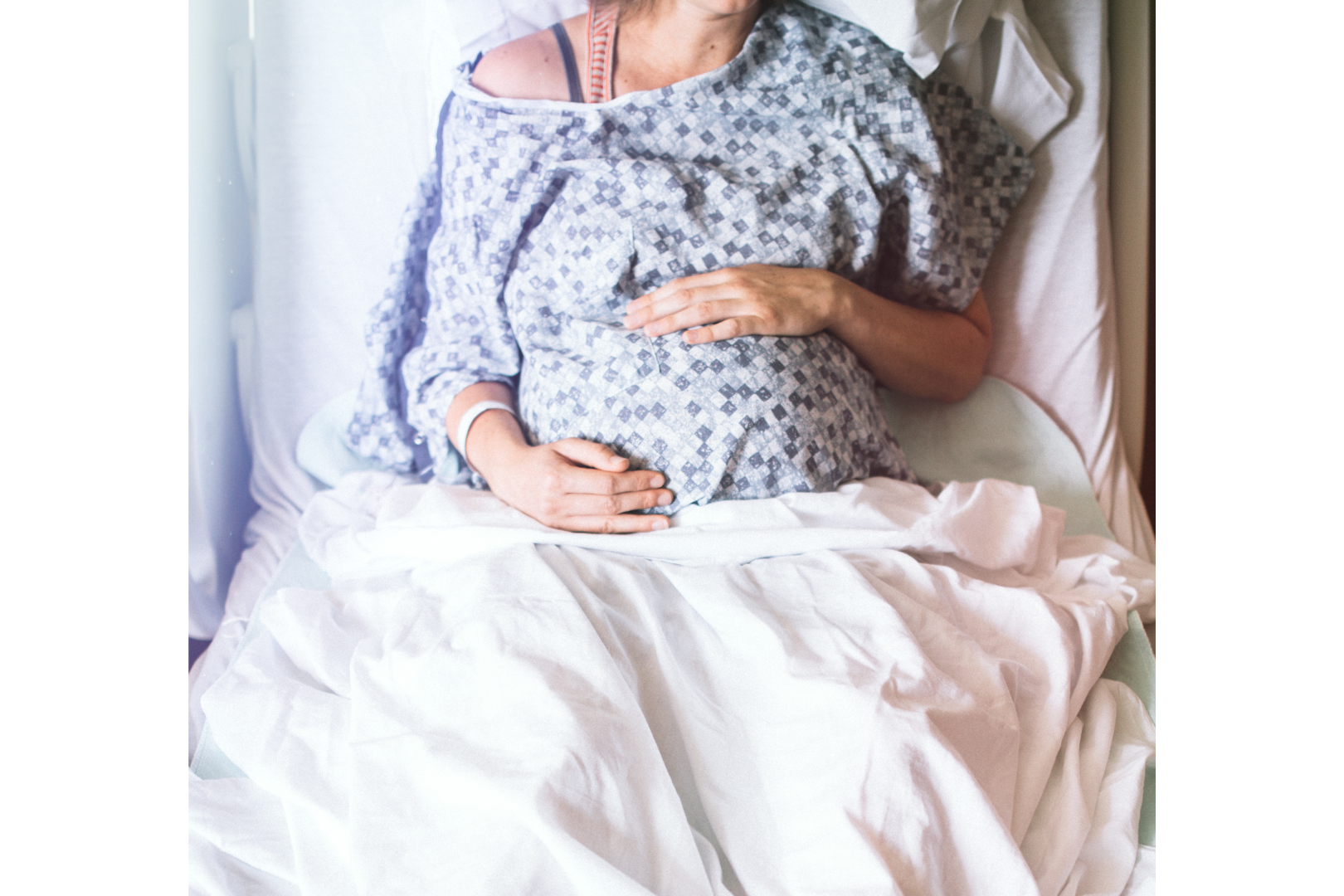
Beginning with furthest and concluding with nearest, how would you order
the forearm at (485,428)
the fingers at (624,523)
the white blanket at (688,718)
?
the forearm at (485,428)
the fingers at (624,523)
the white blanket at (688,718)

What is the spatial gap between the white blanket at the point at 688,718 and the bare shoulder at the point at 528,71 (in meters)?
0.46

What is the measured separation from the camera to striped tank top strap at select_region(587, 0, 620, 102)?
0.93 metres

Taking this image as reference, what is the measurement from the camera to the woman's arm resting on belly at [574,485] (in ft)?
2.67

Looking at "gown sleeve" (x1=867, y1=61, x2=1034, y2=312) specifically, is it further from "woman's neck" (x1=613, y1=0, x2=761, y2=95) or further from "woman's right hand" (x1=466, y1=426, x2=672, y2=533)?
"woman's right hand" (x1=466, y1=426, x2=672, y2=533)

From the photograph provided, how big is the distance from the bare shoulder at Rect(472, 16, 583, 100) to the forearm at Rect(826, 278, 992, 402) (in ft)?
1.24

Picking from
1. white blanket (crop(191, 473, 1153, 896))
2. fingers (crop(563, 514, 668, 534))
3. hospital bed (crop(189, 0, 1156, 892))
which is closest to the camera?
white blanket (crop(191, 473, 1153, 896))

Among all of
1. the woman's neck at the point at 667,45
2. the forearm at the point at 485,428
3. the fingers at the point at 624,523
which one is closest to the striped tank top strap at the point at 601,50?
the woman's neck at the point at 667,45

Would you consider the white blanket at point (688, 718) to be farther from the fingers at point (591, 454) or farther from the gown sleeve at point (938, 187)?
the gown sleeve at point (938, 187)

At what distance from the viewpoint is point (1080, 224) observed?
111cm

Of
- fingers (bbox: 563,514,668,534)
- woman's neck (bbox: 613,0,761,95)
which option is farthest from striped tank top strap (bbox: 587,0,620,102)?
fingers (bbox: 563,514,668,534)

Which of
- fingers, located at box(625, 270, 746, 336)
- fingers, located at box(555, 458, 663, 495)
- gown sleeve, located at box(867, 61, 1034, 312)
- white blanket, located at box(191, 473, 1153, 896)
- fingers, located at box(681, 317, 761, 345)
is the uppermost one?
gown sleeve, located at box(867, 61, 1034, 312)
